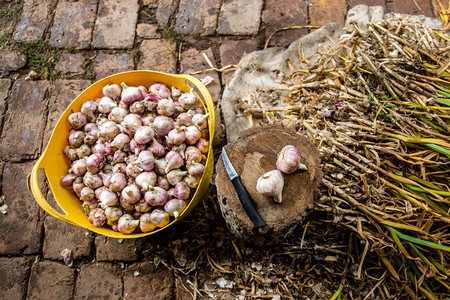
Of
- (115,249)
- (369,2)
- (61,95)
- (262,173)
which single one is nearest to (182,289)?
(115,249)

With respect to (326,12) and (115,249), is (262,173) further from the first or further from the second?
(326,12)

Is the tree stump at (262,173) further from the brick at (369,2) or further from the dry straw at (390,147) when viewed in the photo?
the brick at (369,2)

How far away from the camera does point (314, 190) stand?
71.1 inches

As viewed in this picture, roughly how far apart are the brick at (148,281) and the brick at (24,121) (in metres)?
A: 1.14

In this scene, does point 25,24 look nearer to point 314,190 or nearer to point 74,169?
point 74,169

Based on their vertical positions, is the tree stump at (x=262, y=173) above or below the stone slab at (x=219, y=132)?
above

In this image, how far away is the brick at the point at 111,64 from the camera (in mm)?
2912

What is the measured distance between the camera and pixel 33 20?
3.14 metres

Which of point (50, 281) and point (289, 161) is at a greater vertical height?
point (289, 161)

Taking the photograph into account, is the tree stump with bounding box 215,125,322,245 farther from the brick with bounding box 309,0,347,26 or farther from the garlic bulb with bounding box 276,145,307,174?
the brick with bounding box 309,0,347,26

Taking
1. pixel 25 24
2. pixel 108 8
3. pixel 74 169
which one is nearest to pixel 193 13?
pixel 108 8

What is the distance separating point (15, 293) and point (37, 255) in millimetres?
252

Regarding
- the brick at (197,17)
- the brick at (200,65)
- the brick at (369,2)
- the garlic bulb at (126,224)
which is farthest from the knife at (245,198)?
the brick at (369,2)

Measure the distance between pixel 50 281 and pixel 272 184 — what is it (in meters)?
1.66
